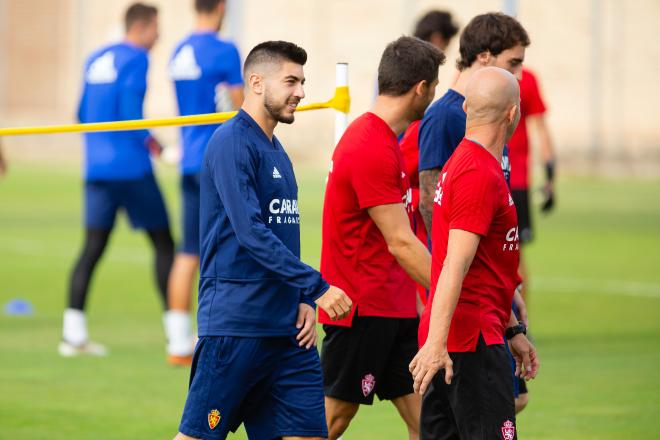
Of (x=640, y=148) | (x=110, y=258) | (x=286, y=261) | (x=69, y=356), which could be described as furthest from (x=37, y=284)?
(x=640, y=148)

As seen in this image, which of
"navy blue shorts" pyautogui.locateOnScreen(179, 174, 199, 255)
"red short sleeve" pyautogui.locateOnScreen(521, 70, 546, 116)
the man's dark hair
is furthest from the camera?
"red short sleeve" pyautogui.locateOnScreen(521, 70, 546, 116)

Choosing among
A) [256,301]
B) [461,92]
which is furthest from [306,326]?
[461,92]

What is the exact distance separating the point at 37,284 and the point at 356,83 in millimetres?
30324

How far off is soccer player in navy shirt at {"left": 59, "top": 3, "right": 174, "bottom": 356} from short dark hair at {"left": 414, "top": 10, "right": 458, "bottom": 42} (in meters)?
2.72

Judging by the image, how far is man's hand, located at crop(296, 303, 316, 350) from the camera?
5910 mm

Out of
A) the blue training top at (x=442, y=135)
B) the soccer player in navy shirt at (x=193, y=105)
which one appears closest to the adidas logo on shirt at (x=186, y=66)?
the soccer player in navy shirt at (x=193, y=105)

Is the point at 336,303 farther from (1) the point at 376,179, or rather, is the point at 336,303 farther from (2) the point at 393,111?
(2) the point at 393,111

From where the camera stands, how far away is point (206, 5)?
1098 cm

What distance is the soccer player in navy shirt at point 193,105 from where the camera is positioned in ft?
34.8

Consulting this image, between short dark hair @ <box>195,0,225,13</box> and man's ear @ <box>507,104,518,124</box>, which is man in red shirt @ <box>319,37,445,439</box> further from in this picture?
short dark hair @ <box>195,0,225,13</box>

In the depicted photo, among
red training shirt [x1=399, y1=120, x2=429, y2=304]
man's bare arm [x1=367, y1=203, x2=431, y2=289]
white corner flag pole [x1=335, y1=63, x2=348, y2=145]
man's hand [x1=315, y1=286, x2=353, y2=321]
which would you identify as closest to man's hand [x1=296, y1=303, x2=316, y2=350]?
man's hand [x1=315, y1=286, x2=353, y2=321]

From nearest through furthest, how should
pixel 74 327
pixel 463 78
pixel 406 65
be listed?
pixel 406 65
pixel 463 78
pixel 74 327

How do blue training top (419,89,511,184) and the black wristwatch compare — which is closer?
the black wristwatch

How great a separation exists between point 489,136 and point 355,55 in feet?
134
